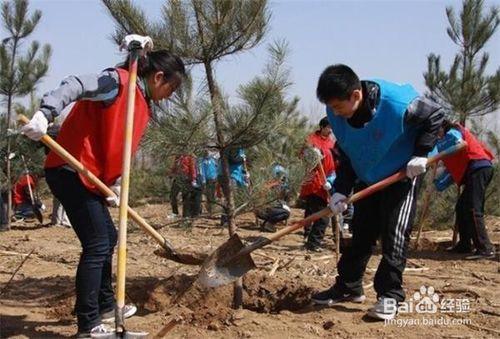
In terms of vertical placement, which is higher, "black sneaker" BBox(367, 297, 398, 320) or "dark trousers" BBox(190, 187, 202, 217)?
"dark trousers" BBox(190, 187, 202, 217)

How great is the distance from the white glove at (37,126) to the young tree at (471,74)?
6643 millimetres

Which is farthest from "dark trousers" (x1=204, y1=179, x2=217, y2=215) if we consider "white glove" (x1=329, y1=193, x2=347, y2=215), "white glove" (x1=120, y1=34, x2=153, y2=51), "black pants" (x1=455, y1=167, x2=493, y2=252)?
"black pants" (x1=455, y1=167, x2=493, y2=252)

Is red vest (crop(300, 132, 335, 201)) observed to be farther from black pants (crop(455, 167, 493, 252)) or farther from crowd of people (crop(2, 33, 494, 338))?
crowd of people (crop(2, 33, 494, 338))

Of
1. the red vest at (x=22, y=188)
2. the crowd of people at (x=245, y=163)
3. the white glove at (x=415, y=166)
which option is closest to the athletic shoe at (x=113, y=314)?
the crowd of people at (x=245, y=163)

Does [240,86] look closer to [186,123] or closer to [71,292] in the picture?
[186,123]

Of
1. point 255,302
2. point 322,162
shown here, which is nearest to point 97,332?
point 255,302

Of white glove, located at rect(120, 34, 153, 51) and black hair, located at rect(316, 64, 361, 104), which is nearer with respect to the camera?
white glove, located at rect(120, 34, 153, 51)

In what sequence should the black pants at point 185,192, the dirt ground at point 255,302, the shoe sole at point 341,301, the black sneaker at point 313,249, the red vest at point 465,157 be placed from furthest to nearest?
the black sneaker at point 313,249 < the red vest at point 465,157 < the black pants at point 185,192 < the shoe sole at point 341,301 < the dirt ground at point 255,302

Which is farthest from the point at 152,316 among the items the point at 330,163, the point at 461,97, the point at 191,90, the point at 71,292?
the point at 461,97

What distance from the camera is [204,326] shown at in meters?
3.78

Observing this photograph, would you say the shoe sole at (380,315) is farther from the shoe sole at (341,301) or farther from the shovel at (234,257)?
the shovel at (234,257)

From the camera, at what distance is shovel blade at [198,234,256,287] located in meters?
3.95

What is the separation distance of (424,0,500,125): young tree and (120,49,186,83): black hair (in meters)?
5.86

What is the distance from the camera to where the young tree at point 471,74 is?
8.44 meters
